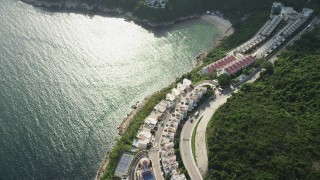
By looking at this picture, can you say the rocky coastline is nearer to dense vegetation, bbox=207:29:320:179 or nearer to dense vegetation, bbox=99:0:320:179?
dense vegetation, bbox=99:0:320:179

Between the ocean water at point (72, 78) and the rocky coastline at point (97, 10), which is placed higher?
the rocky coastline at point (97, 10)

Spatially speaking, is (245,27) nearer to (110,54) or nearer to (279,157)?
(110,54)

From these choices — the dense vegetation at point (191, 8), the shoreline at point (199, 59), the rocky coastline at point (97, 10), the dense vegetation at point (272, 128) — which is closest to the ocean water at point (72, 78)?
the shoreline at point (199, 59)

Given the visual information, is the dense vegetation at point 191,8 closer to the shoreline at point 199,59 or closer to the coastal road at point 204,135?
the shoreline at point 199,59

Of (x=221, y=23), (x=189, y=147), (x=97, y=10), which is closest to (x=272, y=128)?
(x=189, y=147)

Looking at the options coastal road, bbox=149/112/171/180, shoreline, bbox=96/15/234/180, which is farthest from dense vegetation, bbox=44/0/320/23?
coastal road, bbox=149/112/171/180

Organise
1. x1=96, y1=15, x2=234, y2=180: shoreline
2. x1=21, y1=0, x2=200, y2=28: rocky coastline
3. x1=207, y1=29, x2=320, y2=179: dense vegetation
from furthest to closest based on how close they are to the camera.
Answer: x1=21, y1=0, x2=200, y2=28: rocky coastline
x1=96, y1=15, x2=234, y2=180: shoreline
x1=207, y1=29, x2=320, y2=179: dense vegetation
